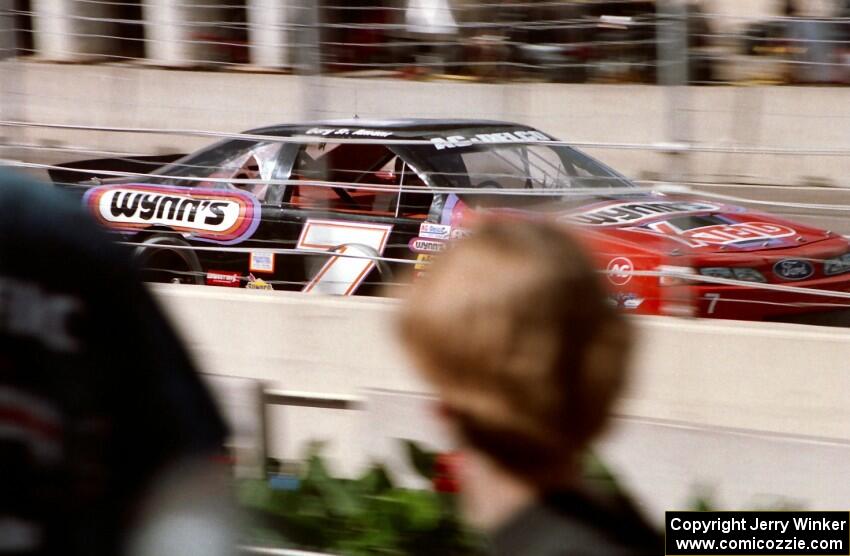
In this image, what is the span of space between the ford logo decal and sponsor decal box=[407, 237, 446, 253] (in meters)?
1.67

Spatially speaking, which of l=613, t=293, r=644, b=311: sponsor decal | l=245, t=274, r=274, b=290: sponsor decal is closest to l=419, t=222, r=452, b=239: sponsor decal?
l=245, t=274, r=274, b=290: sponsor decal

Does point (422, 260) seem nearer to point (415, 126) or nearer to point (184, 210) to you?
point (415, 126)

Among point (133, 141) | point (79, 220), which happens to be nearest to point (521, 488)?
point (79, 220)

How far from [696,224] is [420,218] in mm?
1538

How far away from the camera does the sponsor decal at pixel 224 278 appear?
615 cm

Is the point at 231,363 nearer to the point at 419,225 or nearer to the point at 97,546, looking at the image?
the point at 419,225

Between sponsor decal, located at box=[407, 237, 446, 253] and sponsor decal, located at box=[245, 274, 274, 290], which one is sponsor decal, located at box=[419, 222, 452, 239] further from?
sponsor decal, located at box=[245, 274, 274, 290]

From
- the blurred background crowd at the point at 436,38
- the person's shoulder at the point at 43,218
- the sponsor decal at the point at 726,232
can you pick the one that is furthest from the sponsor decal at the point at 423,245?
the person's shoulder at the point at 43,218

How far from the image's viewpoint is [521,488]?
172cm

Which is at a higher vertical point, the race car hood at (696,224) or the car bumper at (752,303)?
the race car hood at (696,224)

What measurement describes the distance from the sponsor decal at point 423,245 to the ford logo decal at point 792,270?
1674 millimetres

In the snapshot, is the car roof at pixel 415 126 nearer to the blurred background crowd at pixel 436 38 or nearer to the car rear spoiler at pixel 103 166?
the blurred background crowd at pixel 436 38

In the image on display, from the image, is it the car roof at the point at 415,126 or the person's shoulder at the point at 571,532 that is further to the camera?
the car roof at the point at 415,126

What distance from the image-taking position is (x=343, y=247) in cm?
568
